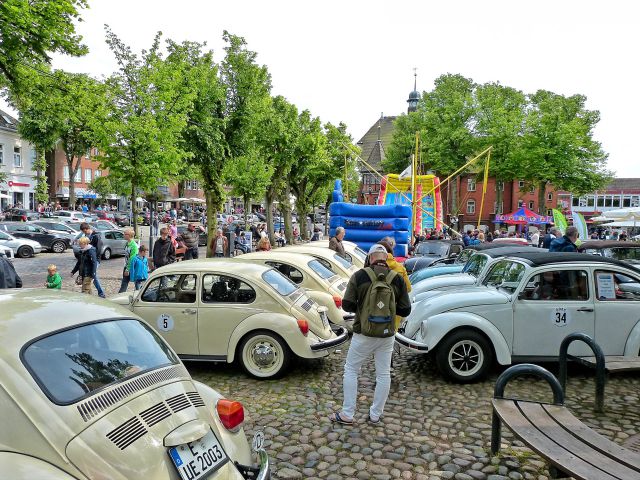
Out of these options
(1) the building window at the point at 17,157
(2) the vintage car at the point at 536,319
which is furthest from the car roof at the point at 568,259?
(1) the building window at the point at 17,157

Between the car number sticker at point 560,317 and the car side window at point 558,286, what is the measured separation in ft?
0.56

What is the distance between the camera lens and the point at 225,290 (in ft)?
23.2

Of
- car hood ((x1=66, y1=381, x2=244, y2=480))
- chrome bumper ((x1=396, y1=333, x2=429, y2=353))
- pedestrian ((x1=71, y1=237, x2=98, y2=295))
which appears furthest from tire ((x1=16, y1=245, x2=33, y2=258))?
car hood ((x1=66, y1=381, x2=244, y2=480))

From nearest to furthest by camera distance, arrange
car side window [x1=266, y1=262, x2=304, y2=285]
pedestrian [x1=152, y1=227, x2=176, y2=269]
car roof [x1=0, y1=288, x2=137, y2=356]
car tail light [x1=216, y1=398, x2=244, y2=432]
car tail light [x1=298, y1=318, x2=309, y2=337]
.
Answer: car roof [x1=0, y1=288, x2=137, y2=356] → car tail light [x1=216, y1=398, x2=244, y2=432] → car tail light [x1=298, y1=318, x2=309, y2=337] → car side window [x1=266, y1=262, x2=304, y2=285] → pedestrian [x1=152, y1=227, x2=176, y2=269]

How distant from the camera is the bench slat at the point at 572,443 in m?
3.39

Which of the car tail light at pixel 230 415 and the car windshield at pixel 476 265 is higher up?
the car windshield at pixel 476 265

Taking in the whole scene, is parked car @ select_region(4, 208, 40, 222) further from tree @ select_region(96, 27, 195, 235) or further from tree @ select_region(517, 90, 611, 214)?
tree @ select_region(517, 90, 611, 214)

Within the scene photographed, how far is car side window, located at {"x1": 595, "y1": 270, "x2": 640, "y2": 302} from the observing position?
6.84m

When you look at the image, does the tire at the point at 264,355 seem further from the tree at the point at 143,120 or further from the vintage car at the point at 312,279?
the tree at the point at 143,120

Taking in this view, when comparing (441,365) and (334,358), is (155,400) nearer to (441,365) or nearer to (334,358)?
(441,365)

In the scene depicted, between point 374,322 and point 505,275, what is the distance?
3.21 meters

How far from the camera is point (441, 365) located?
Answer: 669cm

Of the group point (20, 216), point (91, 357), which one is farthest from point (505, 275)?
point (20, 216)

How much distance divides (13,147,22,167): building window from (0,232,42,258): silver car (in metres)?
37.0
